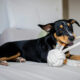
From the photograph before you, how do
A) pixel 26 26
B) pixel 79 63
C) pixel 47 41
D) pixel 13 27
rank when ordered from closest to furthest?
pixel 79 63, pixel 47 41, pixel 13 27, pixel 26 26

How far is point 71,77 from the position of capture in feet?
3.26

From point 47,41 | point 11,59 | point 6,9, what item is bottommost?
point 11,59

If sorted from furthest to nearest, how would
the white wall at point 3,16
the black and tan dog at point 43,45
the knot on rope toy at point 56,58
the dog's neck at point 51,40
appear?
the white wall at point 3,16 < the dog's neck at point 51,40 < the black and tan dog at point 43,45 < the knot on rope toy at point 56,58

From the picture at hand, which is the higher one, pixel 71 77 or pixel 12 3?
pixel 12 3

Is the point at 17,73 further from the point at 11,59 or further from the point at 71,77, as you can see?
the point at 11,59

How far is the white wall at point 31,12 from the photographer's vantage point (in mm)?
2639

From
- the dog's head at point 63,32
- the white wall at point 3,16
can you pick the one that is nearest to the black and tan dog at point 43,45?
the dog's head at point 63,32

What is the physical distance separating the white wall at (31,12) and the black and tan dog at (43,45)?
40.8 inches

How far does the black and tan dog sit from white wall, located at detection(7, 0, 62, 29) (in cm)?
104

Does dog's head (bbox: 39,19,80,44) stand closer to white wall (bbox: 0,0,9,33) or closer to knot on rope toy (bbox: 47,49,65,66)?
knot on rope toy (bbox: 47,49,65,66)

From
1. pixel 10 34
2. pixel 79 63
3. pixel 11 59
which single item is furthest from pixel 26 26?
pixel 79 63

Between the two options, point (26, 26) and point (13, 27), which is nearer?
point (13, 27)

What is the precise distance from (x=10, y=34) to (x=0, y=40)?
18cm

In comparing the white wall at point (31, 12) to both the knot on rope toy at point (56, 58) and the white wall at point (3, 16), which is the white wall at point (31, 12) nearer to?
the white wall at point (3, 16)
